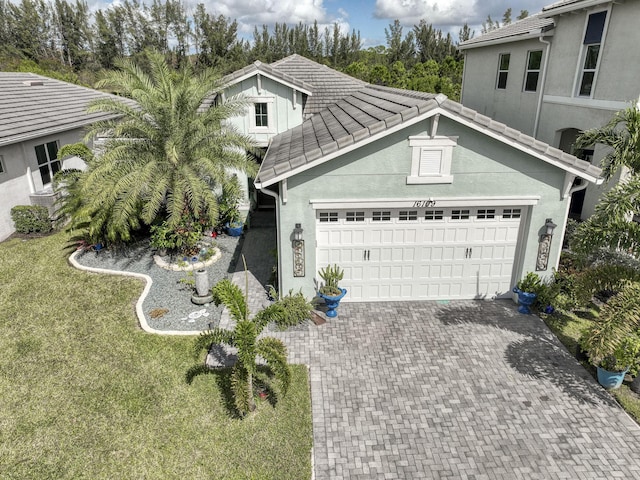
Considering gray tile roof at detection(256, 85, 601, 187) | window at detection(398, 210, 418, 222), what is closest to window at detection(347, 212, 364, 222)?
window at detection(398, 210, 418, 222)

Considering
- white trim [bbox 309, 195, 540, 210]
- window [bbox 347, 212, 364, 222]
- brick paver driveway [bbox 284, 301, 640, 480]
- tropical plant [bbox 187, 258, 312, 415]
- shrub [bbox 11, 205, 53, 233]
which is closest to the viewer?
brick paver driveway [bbox 284, 301, 640, 480]

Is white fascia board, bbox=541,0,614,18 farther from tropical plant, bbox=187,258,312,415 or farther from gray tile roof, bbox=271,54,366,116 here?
tropical plant, bbox=187,258,312,415

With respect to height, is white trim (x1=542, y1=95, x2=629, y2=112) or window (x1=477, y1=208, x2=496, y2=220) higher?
Result: white trim (x1=542, y1=95, x2=629, y2=112)

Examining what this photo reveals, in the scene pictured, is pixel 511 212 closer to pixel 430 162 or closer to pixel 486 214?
pixel 486 214

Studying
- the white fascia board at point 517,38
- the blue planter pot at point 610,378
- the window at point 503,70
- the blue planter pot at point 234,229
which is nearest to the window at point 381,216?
the blue planter pot at point 610,378

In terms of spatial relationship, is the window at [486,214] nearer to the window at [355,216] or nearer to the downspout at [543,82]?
the window at [355,216]
